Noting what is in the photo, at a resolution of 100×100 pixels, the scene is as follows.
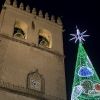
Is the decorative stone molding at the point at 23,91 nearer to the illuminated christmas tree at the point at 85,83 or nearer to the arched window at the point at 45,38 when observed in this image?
the illuminated christmas tree at the point at 85,83

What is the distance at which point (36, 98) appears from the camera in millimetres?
14477

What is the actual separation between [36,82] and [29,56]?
189 centimetres

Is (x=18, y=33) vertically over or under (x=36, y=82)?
over

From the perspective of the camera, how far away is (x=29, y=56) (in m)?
16.5

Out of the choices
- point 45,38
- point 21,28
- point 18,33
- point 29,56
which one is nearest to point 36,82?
point 29,56

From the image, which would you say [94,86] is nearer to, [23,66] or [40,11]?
[23,66]

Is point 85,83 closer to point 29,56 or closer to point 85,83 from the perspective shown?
point 85,83

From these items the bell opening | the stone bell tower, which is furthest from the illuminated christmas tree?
the bell opening

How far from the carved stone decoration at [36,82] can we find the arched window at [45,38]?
3.10m

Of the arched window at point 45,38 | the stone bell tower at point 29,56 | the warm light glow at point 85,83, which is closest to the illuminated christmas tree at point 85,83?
the warm light glow at point 85,83

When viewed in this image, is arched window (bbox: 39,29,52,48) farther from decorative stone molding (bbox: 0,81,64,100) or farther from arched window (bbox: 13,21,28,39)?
decorative stone molding (bbox: 0,81,64,100)

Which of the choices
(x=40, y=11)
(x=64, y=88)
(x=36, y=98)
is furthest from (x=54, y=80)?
(x=40, y=11)

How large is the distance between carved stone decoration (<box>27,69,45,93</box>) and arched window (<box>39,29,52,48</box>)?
310cm

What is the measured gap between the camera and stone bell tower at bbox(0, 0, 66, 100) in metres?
14.7
